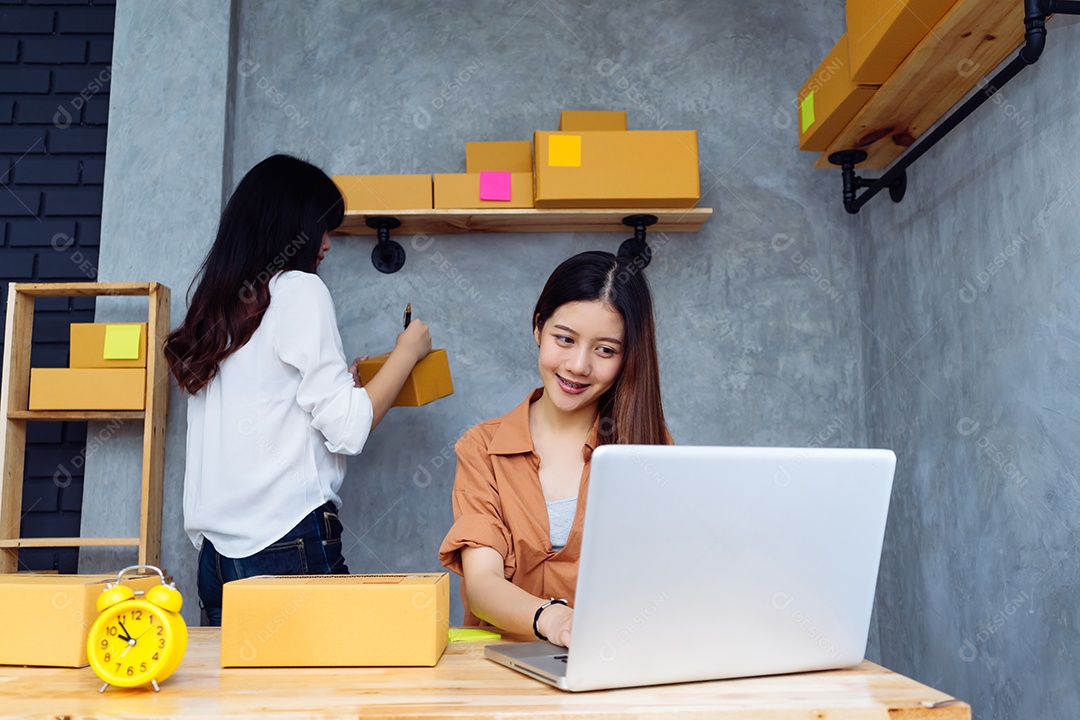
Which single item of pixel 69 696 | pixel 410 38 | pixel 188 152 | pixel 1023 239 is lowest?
pixel 69 696

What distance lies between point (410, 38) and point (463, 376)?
115 centimetres

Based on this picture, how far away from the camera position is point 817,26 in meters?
3.03

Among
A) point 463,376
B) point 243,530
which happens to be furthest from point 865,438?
point 243,530

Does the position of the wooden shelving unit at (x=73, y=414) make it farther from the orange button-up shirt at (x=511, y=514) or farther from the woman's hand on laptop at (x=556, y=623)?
the woman's hand on laptop at (x=556, y=623)

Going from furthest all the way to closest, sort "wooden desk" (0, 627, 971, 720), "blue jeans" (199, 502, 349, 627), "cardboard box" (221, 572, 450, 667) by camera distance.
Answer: "blue jeans" (199, 502, 349, 627)
"cardboard box" (221, 572, 450, 667)
"wooden desk" (0, 627, 971, 720)

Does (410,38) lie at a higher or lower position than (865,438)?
higher

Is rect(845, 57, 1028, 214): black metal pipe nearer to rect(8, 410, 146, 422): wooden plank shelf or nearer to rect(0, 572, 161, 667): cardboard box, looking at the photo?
rect(0, 572, 161, 667): cardboard box

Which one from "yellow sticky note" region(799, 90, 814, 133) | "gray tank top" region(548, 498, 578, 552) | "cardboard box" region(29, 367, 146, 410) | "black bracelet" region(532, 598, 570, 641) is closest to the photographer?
"black bracelet" region(532, 598, 570, 641)

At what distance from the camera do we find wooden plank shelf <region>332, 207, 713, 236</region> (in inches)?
107

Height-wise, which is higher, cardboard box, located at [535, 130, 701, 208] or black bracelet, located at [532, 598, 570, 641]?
cardboard box, located at [535, 130, 701, 208]

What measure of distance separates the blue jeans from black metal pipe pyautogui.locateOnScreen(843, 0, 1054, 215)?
1624mm

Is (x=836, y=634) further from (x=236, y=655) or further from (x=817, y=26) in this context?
(x=817, y=26)

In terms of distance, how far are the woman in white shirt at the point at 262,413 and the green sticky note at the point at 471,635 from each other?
61 centimetres

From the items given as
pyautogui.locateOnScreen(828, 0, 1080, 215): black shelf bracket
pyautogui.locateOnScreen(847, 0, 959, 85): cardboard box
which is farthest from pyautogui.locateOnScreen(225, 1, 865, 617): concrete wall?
pyautogui.locateOnScreen(847, 0, 959, 85): cardboard box
